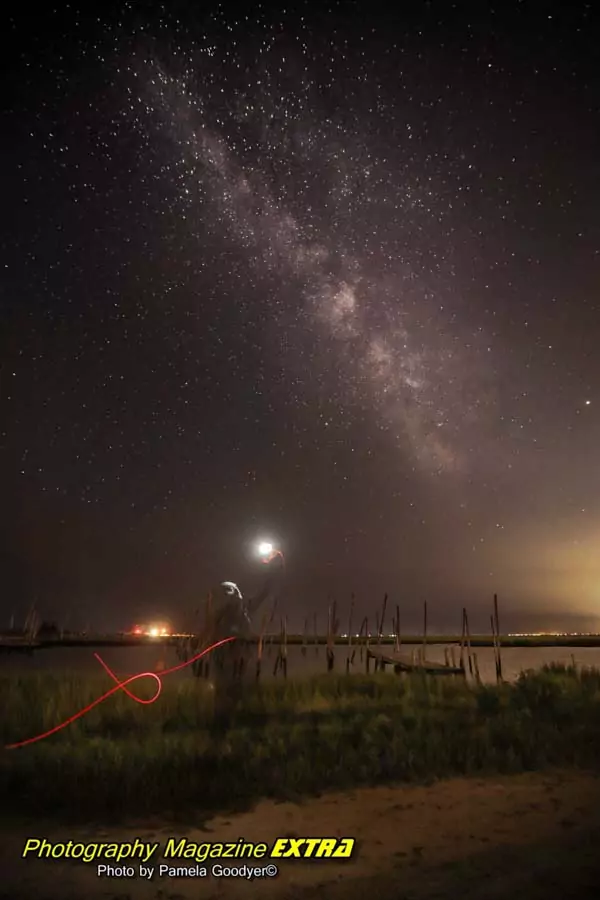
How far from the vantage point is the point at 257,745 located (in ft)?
29.6

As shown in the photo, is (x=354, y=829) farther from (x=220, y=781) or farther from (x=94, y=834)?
(x=94, y=834)

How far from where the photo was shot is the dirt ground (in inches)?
196

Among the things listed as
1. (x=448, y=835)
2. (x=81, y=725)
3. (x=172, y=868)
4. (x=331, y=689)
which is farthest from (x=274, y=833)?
(x=331, y=689)

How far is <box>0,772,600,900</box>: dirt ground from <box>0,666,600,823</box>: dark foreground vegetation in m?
0.49

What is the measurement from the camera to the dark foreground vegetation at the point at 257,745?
7.41 metres

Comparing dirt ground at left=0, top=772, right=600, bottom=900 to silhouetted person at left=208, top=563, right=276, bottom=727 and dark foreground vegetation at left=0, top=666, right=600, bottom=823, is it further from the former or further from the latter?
silhouetted person at left=208, top=563, right=276, bottom=727

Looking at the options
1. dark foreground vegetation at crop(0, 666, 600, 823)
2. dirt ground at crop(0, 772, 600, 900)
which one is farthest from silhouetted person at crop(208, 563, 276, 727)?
dirt ground at crop(0, 772, 600, 900)

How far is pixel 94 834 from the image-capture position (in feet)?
21.0

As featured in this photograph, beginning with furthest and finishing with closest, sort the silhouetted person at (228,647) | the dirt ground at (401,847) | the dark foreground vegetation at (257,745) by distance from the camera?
the silhouetted person at (228,647)
the dark foreground vegetation at (257,745)
the dirt ground at (401,847)

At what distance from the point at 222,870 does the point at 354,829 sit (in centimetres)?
159

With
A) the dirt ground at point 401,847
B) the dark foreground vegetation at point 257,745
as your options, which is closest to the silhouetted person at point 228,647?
the dark foreground vegetation at point 257,745

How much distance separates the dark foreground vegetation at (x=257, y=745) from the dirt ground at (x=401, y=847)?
49 centimetres

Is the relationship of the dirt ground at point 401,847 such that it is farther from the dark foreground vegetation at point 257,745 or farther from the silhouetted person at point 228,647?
the silhouetted person at point 228,647

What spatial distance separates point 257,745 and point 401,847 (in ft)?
11.3
